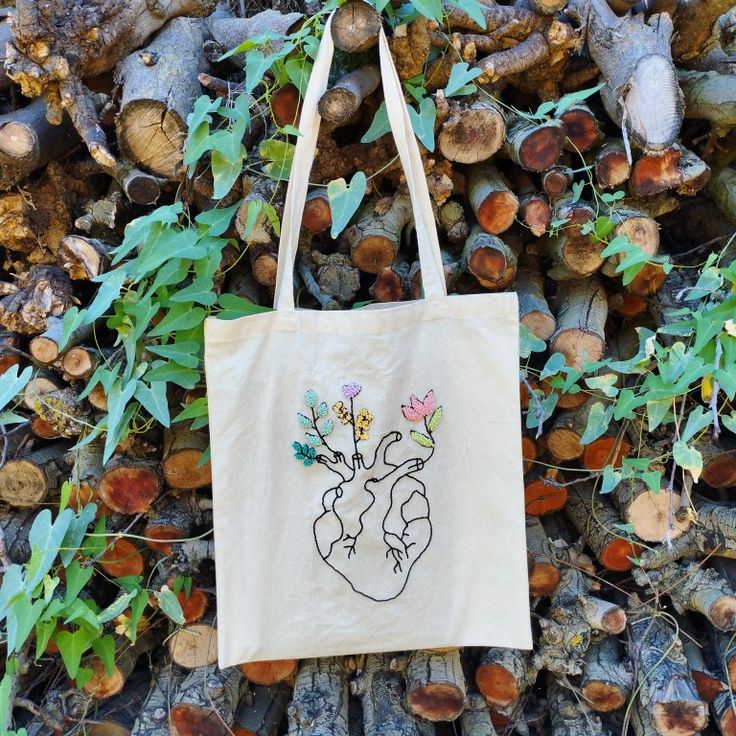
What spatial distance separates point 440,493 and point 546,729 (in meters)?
0.60

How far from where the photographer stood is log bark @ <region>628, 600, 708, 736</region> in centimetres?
120

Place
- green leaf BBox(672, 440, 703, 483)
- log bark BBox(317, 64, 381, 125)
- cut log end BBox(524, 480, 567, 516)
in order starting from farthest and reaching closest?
1. cut log end BBox(524, 480, 567, 516)
2. log bark BBox(317, 64, 381, 125)
3. green leaf BBox(672, 440, 703, 483)

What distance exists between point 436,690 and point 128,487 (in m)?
0.64

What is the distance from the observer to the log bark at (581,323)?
1.23 metres

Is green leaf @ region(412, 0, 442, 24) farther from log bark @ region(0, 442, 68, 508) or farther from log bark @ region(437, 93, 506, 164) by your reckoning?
log bark @ region(0, 442, 68, 508)

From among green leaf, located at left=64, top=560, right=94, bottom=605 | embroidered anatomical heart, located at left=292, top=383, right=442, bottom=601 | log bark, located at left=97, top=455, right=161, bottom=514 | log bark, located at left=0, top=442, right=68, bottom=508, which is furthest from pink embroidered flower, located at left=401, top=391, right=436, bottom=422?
log bark, located at left=0, top=442, right=68, bottom=508

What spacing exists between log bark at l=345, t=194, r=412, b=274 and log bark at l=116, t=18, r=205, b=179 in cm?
34

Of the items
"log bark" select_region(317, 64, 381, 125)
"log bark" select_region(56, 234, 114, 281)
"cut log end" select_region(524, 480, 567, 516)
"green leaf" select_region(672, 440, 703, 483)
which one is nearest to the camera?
"green leaf" select_region(672, 440, 703, 483)

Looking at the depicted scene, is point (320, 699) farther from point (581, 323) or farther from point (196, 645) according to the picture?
point (581, 323)

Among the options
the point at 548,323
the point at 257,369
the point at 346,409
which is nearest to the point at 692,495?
the point at 548,323

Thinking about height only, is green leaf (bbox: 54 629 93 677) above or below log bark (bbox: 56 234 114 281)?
below

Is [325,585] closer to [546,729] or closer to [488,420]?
[488,420]

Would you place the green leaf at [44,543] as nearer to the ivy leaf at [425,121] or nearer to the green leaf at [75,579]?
the green leaf at [75,579]

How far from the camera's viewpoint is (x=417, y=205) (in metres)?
1.11
